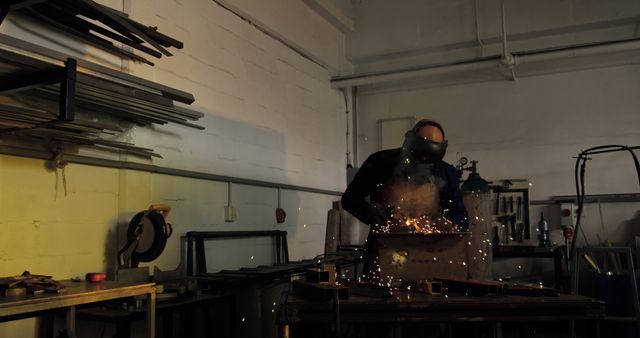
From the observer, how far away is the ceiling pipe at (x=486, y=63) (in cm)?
439

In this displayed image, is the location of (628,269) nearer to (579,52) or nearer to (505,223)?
(505,223)

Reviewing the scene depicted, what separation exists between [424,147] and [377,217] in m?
0.40

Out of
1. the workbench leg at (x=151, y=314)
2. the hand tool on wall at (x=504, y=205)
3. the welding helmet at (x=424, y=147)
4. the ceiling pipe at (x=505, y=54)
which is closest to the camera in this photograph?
the workbench leg at (x=151, y=314)

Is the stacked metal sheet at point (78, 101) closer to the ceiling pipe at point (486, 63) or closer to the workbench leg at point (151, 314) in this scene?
the workbench leg at point (151, 314)

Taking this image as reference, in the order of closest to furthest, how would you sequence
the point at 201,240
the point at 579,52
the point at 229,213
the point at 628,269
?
the point at 201,240, the point at 229,213, the point at 628,269, the point at 579,52

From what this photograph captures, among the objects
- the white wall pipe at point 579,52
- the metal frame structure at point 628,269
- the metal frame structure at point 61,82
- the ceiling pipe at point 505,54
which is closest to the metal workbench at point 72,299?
the metal frame structure at point 61,82

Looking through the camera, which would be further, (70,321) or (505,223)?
(505,223)

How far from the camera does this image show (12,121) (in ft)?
6.24

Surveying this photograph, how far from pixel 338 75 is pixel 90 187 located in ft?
10.8

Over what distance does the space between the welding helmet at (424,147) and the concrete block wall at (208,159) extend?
1419 millimetres

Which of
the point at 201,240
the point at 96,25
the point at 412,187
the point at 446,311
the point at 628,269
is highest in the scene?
the point at 96,25

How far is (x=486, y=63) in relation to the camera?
4.71 meters

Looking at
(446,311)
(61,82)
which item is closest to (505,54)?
(446,311)

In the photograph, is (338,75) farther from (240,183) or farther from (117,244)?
(117,244)
